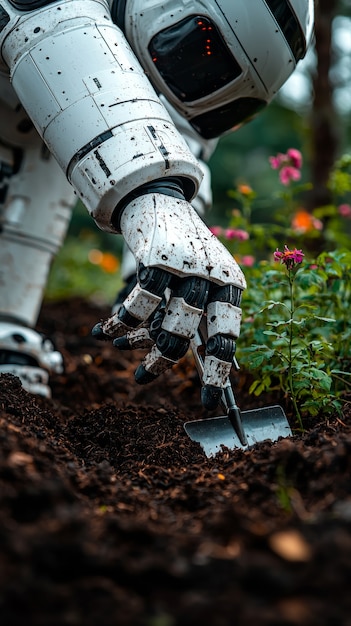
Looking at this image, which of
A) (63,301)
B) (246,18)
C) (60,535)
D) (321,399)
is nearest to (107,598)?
(60,535)

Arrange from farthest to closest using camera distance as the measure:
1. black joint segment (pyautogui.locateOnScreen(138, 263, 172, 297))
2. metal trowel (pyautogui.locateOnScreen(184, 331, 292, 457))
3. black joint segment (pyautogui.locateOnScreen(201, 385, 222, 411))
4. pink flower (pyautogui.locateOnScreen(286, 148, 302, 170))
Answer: pink flower (pyautogui.locateOnScreen(286, 148, 302, 170))
metal trowel (pyautogui.locateOnScreen(184, 331, 292, 457))
black joint segment (pyautogui.locateOnScreen(201, 385, 222, 411))
black joint segment (pyautogui.locateOnScreen(138, 263, 172, 297))

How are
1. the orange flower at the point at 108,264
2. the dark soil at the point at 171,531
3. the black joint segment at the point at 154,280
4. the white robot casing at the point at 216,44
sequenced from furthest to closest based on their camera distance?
1. the orange flower at the point at 108,264
2. the white robot casing at the point at 216,44
3. the black joint segment at the point at 154,280
4. the dark soil at the point at 171,531

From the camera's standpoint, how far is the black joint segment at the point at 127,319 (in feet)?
5.43

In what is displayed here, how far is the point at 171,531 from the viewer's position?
45.6 inches

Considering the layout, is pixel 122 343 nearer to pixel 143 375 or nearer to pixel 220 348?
pixel 143 375

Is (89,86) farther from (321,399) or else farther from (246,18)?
(321,399)

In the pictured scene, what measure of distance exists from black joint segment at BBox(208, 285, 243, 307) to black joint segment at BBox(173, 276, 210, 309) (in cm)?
5

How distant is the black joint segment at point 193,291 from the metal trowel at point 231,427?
0.24 m

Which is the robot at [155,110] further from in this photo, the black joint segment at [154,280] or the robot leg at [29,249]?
the robot leg at [29,249]

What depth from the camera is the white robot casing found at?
6.79ft

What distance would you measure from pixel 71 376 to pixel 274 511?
6.41 feet

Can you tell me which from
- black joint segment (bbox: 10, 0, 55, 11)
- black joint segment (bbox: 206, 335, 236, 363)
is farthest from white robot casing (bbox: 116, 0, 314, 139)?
black joint segment (bbox: 206, 335, 236, 363)

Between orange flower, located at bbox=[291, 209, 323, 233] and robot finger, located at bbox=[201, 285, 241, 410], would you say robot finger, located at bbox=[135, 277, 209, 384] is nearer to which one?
robot finger, located at bbox=[201, 285, 241, 410]

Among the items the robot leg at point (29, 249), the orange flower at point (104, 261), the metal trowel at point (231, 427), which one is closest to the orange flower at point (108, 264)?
the orange flower at point (104, 261)
